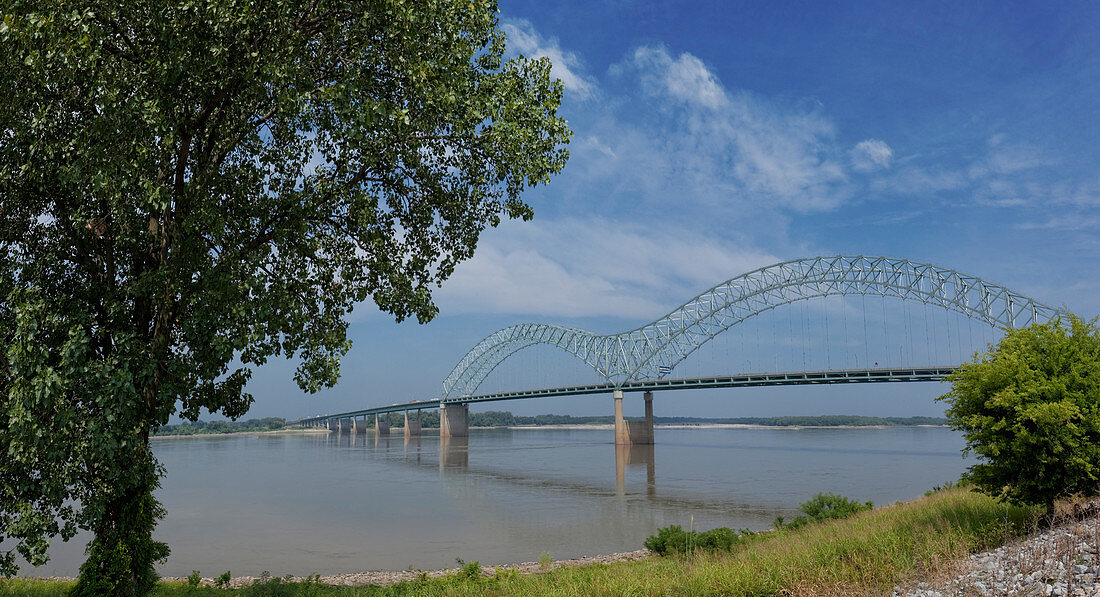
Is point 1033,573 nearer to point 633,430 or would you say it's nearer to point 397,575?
point 397,575

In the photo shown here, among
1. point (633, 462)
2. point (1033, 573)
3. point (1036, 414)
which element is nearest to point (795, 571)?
point (1033, 573)

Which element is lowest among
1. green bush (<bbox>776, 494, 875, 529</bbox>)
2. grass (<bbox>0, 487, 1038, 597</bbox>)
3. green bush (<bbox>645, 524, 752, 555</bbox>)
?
green bush (<bbox>776, 494, 875, 529</bbox>)

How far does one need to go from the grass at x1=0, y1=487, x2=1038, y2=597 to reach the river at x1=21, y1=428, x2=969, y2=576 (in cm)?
1014

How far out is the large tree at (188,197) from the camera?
31.6 ft

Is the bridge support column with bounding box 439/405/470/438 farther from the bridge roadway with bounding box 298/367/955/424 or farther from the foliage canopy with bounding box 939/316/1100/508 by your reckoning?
the foliage canopy with bounding box 939/316/1100/508

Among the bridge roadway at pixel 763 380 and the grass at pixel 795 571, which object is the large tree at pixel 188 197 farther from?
the bridge roadway at pixel 763 380

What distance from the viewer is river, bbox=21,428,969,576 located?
83.4 feet

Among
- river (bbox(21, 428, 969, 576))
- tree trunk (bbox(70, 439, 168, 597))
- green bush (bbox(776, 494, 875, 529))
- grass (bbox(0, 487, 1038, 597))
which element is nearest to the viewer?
grass (bbox(0, 487, 1038, 597))

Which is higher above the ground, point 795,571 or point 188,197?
point 188,197

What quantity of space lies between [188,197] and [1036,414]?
15405 mm

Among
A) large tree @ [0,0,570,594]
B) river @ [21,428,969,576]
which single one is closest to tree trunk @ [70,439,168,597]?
large tree @ [0,0,570,594]

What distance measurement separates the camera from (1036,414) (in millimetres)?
11945

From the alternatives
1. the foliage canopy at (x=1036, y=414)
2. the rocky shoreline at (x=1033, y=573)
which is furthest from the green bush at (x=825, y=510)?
the rocky shoreline at (x=1033, y=573)

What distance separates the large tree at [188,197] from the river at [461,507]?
1319 centimetres
